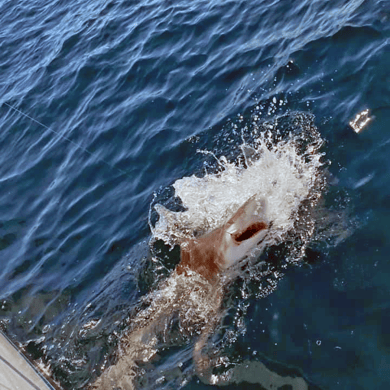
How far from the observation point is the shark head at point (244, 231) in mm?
5695

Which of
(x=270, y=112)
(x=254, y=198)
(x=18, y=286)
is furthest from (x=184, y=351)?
(x=270, y=112)

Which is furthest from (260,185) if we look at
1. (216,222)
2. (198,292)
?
(198,292)

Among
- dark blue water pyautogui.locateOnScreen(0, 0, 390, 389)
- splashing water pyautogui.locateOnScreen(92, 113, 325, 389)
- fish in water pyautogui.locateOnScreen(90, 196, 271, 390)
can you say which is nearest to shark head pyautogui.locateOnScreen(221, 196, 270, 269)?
fish in water pyautogui.locateOnScreen(90, 196, 271, 390)

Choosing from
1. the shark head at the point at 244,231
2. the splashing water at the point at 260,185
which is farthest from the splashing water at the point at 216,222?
the shark head at the point at 244,231

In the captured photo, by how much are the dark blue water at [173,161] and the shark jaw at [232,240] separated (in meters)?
0.51

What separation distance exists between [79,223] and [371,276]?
13.4ft

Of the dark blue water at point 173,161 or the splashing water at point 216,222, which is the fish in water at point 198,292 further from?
the dark blue water at point 173,161

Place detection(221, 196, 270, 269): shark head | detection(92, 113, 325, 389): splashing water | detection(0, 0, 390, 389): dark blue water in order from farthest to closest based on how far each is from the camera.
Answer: detection(221, 196, 270, 269): shark head < detection(92, 113, 325, 389): splashing water < detection(0, 0, 390, 389): dark blue water

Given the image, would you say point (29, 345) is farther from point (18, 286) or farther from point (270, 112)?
point (270, 112)

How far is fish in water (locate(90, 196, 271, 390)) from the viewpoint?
5.59 meters

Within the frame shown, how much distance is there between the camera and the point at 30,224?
27.1 feet

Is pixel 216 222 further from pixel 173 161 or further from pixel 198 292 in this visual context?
pixel 173 161

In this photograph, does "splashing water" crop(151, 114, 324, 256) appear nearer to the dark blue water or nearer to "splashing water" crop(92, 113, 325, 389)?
"splashing water" crop(92, 113, 325, 389)

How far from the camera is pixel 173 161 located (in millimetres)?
7785
